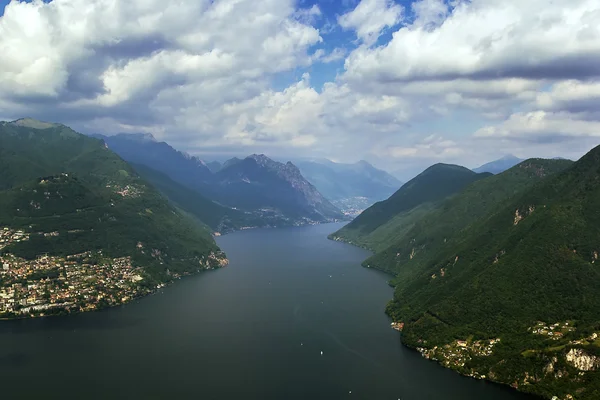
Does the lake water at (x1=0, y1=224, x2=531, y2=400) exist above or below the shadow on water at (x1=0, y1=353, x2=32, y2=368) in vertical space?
below

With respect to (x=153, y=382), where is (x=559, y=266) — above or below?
above

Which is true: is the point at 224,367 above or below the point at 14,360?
below

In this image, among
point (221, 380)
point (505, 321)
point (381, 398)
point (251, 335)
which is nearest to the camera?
point (381, 398)

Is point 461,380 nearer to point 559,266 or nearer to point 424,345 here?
point 424,345

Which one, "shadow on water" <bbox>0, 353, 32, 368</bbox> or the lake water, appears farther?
"shadow on water" <bbox>0, 353, 32, 368</bbox>

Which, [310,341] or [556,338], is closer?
[556,338]

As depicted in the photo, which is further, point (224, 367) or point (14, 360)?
point (14, 360)

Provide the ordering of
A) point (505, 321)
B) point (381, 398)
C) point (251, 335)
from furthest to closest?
point (251, 335), point (505, 321), point (381, 398)

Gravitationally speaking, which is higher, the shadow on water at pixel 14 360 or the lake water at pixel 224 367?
the shadow on water at pixel 14 360

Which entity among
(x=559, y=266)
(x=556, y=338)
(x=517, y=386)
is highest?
(x=559, y=266)

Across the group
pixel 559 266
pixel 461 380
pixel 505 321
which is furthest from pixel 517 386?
pixel 559 266

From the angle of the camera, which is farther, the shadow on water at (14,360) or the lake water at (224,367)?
the shadow on water at (14,360)
